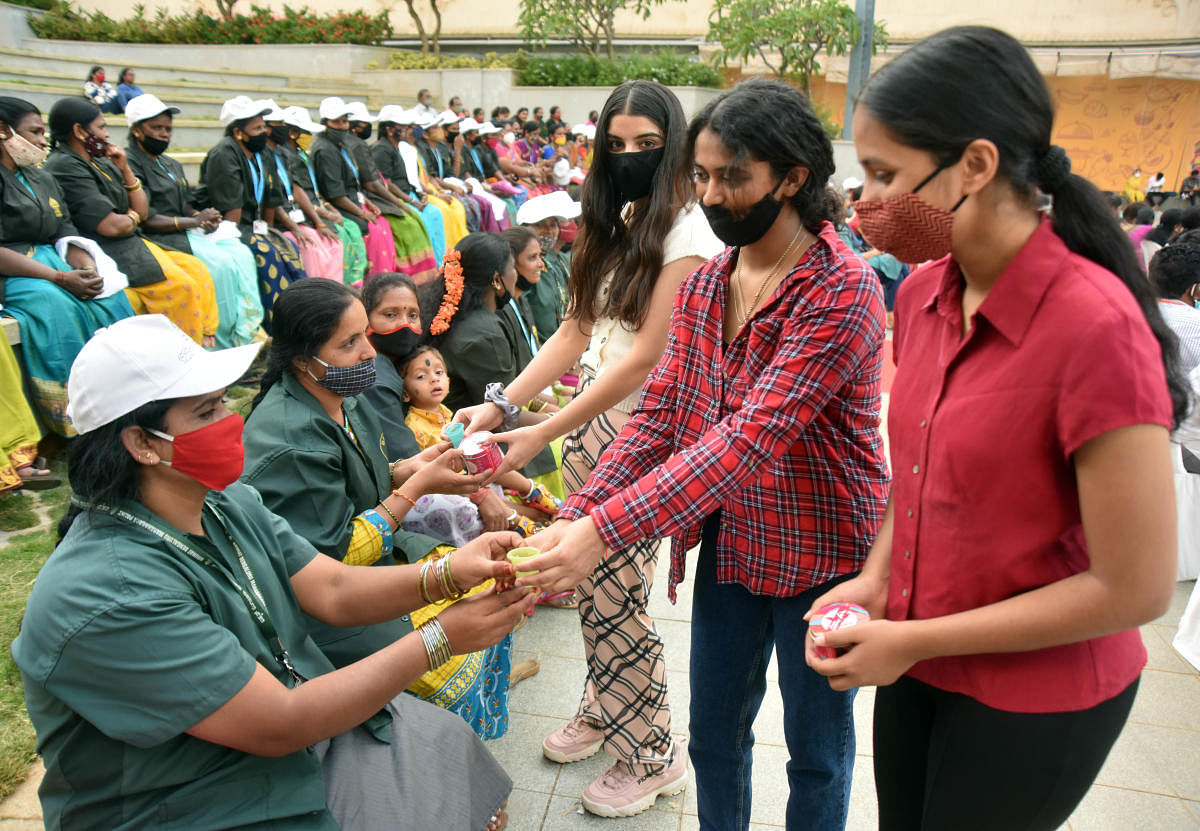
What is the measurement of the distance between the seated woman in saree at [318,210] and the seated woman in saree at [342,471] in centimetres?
589

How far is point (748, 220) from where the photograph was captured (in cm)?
187

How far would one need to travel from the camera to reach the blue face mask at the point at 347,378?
110 inches

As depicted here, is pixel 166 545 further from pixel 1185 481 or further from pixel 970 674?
pixel 1185 481

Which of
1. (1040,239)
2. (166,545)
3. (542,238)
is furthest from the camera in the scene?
(542,238)

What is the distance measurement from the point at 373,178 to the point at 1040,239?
9307 millimetres

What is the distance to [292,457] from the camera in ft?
8.44

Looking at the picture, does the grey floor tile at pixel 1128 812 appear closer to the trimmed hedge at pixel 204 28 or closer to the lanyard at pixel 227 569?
the lanyard at pixel 227 569

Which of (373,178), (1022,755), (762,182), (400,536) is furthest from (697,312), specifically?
(373,178)

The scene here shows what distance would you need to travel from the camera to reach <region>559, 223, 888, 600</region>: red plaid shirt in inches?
68.7

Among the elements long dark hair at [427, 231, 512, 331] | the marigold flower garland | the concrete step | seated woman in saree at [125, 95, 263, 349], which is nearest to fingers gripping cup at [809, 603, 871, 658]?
→ the marigold flower garland

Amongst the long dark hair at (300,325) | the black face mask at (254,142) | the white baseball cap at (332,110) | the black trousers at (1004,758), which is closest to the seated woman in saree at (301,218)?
the black face mask at (254,142)

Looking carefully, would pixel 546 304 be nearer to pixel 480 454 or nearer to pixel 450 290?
pixel 450 290

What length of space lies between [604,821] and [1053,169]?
2.28 metres

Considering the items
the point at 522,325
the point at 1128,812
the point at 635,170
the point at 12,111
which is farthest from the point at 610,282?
the point at 12,111
